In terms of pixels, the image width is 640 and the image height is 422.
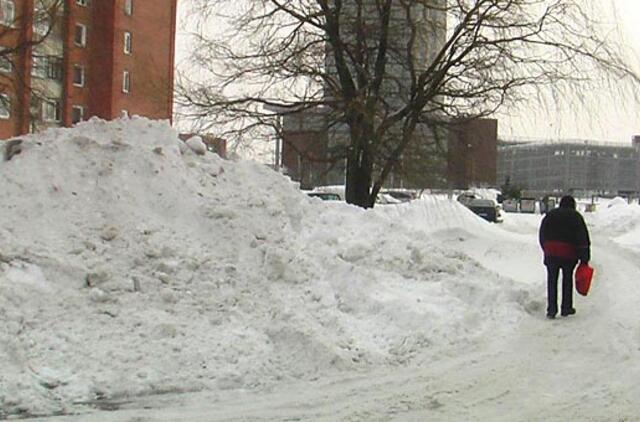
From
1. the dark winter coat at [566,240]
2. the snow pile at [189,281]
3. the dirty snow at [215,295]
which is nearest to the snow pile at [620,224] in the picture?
the dark winter coat at [566,240]

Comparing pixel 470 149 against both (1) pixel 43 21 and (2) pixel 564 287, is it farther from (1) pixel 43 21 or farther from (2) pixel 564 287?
(1) pixel 43 21

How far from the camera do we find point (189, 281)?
8023mm

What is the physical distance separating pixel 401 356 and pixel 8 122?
3804 centimetres

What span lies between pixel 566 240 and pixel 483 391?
4217mm

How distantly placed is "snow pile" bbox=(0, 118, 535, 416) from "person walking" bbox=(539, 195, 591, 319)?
42cm

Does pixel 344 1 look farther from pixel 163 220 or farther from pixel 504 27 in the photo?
pixel 163 220

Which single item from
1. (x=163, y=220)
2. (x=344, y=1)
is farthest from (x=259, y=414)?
(x=344, y=1)

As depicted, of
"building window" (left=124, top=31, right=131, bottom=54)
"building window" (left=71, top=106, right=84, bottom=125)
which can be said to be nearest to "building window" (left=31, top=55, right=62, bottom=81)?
"building window" (left=71, top=106, right=84, bottom=125)

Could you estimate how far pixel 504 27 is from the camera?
53.4ft

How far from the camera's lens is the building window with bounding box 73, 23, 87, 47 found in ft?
162

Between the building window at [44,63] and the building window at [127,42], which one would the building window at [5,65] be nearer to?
the building window at [44,63]

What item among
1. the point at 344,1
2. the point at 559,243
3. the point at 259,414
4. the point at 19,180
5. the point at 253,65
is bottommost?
the point at 259,414

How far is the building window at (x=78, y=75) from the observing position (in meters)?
49.2

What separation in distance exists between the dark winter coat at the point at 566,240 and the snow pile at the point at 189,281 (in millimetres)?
764
